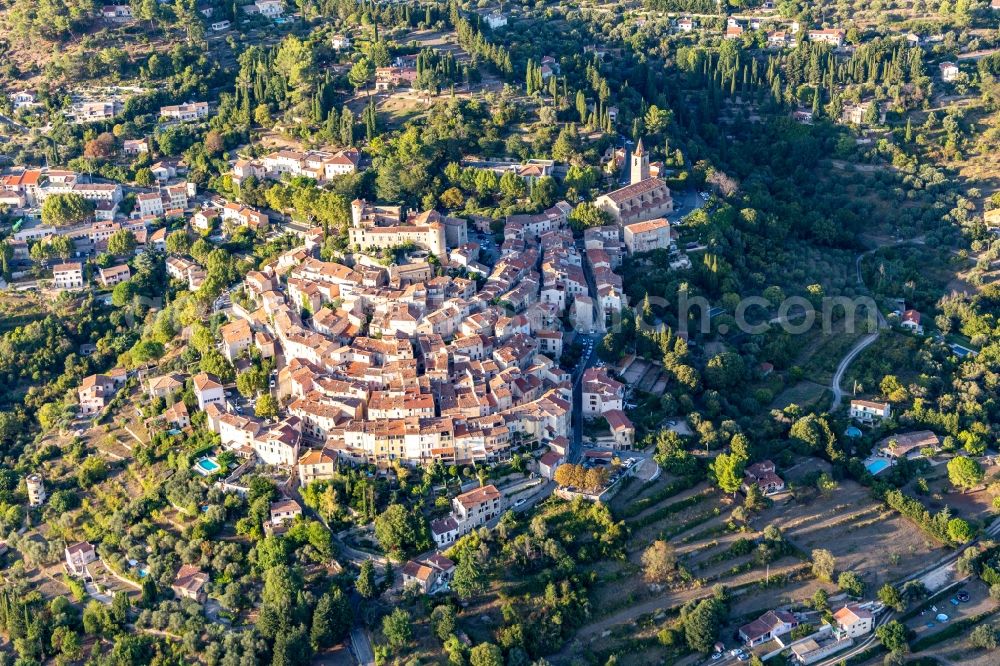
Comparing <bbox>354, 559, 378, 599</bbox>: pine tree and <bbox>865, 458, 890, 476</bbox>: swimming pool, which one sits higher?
<bbox>354, 559, 378, 599</bbox>: pine tree

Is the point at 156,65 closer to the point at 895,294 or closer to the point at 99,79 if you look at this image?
the point at 99,79

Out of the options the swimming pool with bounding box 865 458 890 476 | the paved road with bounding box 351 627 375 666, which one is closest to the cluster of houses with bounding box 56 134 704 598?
the paved road with bounding box 351 627 375 666

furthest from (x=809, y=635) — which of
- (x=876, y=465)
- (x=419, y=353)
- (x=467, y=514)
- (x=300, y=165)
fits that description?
(x=300, y=165)

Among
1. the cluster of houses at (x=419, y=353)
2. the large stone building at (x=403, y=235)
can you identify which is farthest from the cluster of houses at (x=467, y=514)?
the large stone building at (x=403, y=235)

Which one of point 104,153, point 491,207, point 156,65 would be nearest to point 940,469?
point 491,207

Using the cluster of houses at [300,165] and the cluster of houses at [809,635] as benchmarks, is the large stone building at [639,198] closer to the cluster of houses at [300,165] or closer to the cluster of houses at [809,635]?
the cluster of houses at [300,165]

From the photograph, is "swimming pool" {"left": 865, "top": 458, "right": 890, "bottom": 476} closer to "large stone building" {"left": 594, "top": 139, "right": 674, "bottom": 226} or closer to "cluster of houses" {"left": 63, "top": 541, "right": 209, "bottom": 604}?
"large stone building" {"left": 594, "top": 139, "right": 674, "bottom": 226}
